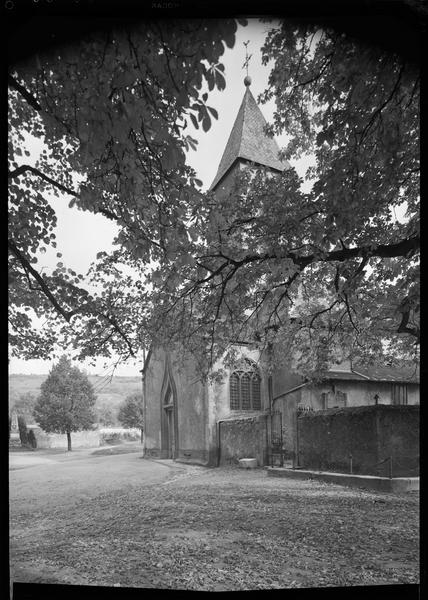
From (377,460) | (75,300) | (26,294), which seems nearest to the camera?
(26,294)

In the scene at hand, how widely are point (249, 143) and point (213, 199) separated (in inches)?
24.7

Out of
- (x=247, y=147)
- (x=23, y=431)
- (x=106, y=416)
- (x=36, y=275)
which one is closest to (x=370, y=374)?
(x=247, y=147)

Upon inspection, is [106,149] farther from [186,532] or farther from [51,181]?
[186,532]

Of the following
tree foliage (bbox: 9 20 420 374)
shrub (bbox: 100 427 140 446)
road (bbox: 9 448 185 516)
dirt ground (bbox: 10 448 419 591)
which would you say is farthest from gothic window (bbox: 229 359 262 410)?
shrub (bbox: 100 427 140 446)

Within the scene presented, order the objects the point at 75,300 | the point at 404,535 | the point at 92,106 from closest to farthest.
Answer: the point at 92,106, the point at 75,300, the point at 404,535

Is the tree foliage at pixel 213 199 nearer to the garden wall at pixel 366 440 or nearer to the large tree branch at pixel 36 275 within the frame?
the large tree branch at pixel 36 275

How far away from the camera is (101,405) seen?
136 inches

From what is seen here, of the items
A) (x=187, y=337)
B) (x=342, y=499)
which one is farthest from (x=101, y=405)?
(x=342, y=499)

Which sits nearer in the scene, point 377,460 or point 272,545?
point 272,545

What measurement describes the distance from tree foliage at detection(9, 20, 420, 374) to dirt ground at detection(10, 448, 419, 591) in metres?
1.52

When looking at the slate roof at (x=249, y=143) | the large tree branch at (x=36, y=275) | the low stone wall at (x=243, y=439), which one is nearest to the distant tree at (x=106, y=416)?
the large tree branch at (x=36, y=275)

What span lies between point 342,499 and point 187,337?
3917 millimetres

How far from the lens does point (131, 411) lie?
4066mm
